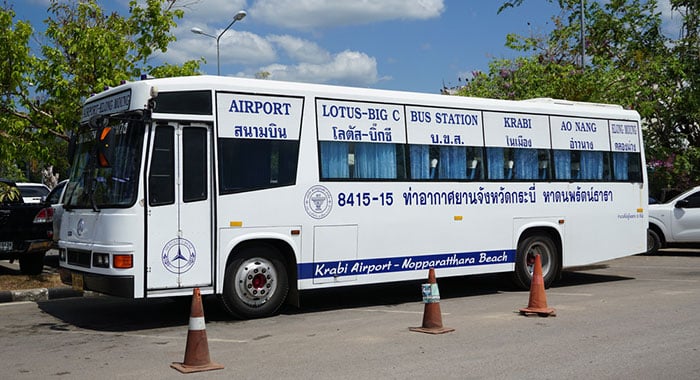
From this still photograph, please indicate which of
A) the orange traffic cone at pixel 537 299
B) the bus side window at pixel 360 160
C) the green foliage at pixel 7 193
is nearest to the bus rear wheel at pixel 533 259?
the orange traffic cone at pixel 537 299

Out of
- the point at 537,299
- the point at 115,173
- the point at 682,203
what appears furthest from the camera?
the point at 682,203

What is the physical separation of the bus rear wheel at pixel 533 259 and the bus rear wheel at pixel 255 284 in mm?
4407

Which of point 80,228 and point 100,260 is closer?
point 100,260

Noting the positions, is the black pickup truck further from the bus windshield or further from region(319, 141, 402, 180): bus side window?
region(319, 141, 402, 180): bus side window

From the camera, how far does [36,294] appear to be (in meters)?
12.3

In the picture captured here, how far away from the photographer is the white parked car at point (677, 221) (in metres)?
19.4

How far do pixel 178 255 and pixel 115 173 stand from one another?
126 centimetres

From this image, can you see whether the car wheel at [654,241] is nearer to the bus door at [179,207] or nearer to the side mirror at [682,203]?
the side mirror at [682,203]

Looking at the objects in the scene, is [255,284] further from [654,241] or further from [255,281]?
[654,241]

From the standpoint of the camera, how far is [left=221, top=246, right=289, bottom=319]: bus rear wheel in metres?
9.79

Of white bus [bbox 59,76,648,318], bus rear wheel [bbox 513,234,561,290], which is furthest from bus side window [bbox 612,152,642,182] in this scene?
bus rear wheel [bbox 513,234,561,290]

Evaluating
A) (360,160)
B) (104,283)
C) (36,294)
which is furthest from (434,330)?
(36,294)

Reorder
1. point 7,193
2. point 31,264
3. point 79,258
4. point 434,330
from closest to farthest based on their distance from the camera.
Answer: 1. point 434,330
2. point 79,258
3. point 7,193
4. point 31,264

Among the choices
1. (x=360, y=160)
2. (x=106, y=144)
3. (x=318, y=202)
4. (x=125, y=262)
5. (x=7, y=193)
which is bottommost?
(x=125, y=262)
